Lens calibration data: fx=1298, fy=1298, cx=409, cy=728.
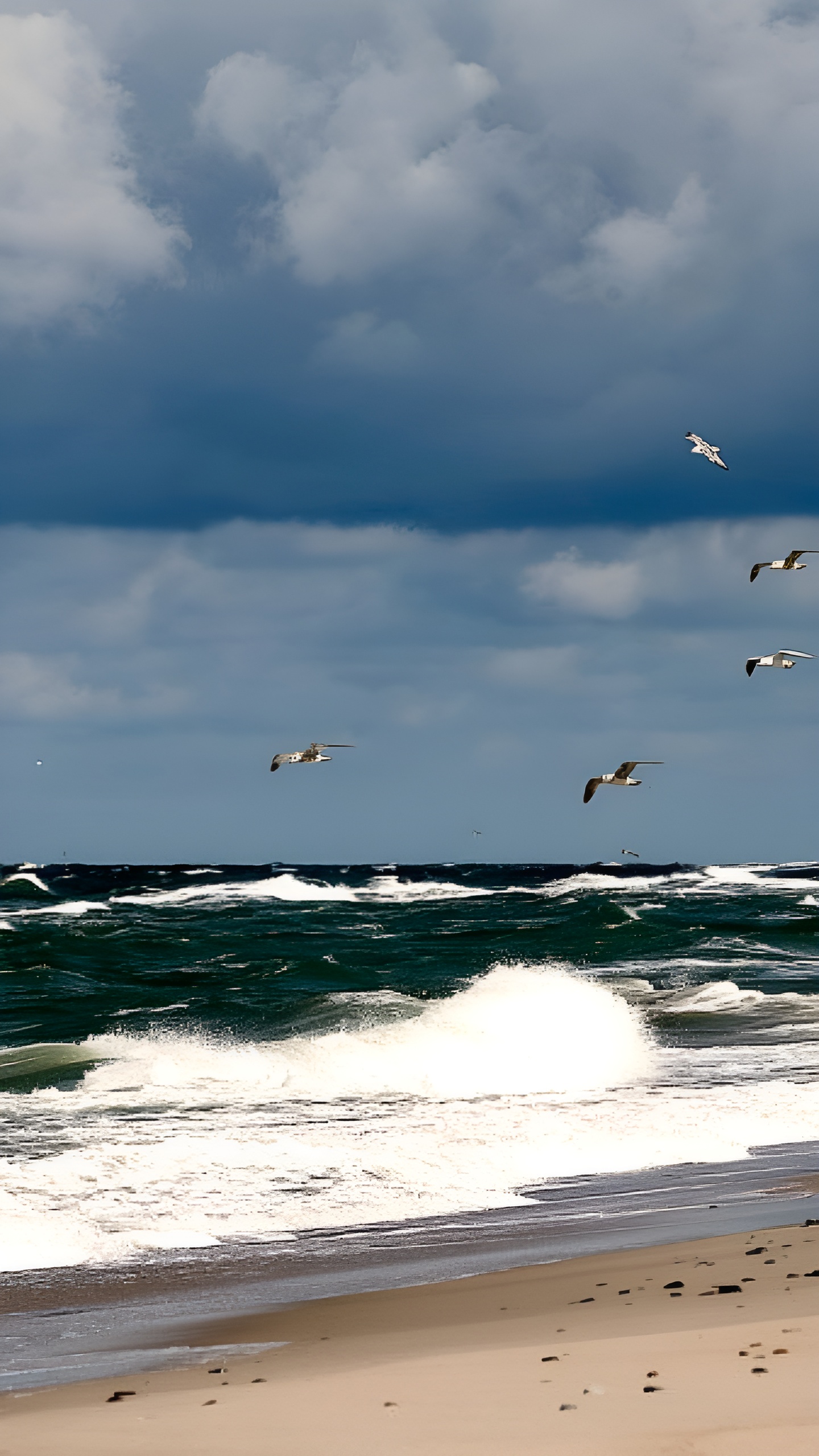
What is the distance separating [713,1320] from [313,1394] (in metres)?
1.87

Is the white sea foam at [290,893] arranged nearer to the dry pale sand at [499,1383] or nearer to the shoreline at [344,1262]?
the shoreline at [344,1262]

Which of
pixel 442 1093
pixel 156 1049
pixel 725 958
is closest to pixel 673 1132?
pixel 442 1093

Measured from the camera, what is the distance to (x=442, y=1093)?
15484 mm

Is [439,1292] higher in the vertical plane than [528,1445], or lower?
lower

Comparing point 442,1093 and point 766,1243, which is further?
point 442,1093

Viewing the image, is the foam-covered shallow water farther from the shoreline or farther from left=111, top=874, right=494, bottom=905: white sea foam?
left=111, top=874, right=494, bottom=905: white sea foam

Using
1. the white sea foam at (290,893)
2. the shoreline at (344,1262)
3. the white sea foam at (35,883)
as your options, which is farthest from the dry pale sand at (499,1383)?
the white sea foam at (35,883)

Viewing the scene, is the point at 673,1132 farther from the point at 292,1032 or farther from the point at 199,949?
the point at 199,949

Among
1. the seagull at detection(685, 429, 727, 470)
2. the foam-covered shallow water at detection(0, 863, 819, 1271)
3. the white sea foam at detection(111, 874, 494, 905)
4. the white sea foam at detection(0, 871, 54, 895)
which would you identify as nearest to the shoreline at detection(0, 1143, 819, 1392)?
the foam-covered shallow water at detection(0, 863, 819, 1271)

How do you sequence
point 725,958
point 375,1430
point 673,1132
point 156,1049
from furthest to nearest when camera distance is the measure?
point 725,958, point 156,1049, point 673,1132, point 375,1430

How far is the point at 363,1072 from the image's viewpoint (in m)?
16.8

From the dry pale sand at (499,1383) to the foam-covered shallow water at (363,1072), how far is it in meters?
2.78

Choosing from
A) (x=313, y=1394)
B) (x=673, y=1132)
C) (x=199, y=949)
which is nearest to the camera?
(x=313, y=1394)

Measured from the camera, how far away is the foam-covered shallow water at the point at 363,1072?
399 inches
